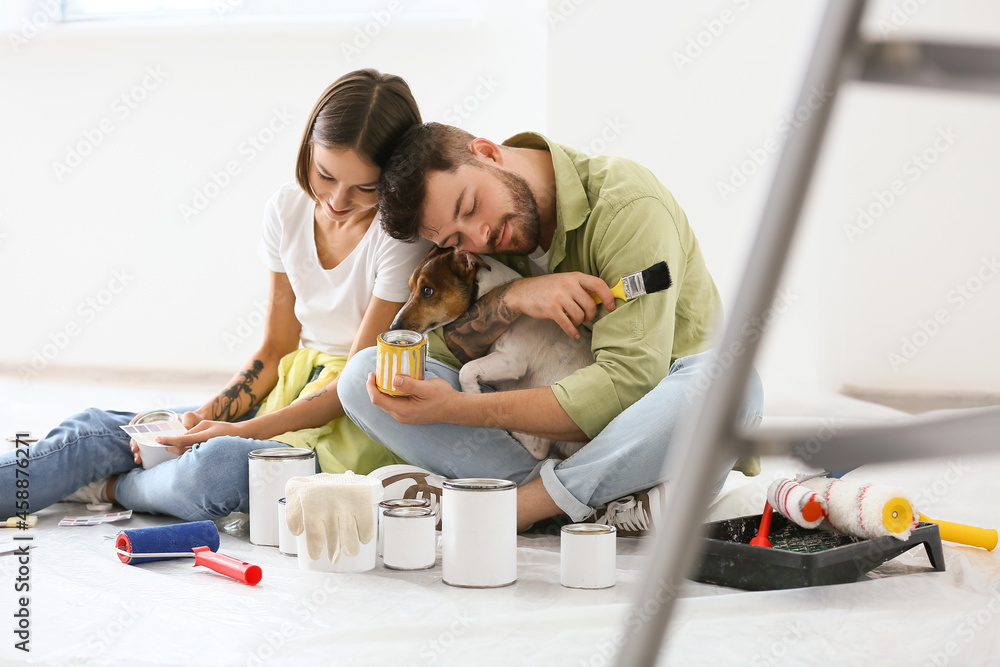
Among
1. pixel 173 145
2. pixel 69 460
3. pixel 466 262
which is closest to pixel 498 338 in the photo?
pixel 466 262

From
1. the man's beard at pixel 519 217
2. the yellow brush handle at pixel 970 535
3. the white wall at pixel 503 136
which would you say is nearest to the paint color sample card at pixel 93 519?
the man's beard at pixel 519 217

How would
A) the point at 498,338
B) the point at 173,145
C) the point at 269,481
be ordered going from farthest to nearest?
the point at 173,145 → the point at 498,338 → the point at 269,481

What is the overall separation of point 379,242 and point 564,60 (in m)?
2.12

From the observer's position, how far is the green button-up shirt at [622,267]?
138 centimetres

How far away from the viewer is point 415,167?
143cm

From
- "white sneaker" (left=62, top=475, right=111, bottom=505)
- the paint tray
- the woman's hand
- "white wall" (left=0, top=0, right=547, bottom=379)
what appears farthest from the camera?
"white wall" (left=0, top=0, right=547, bottom=379)

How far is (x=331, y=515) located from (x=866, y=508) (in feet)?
2.55

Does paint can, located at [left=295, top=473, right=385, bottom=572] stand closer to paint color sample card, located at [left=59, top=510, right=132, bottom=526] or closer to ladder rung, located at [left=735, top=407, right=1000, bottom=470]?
paint color sample card, located at [left=59, top=510, right=132, bottom=526]

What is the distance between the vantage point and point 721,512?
59.6 inches

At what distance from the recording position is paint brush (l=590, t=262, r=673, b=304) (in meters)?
1.35

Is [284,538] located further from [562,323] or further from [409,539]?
[562,323]

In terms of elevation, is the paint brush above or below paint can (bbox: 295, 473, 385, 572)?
above

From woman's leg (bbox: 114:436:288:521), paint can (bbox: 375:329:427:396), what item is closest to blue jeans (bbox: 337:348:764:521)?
paint can (bbox: 375:329:427:396)

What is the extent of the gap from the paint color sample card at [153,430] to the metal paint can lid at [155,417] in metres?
0.02
